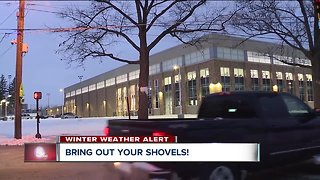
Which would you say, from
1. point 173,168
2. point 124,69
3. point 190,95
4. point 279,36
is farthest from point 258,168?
point 124,69

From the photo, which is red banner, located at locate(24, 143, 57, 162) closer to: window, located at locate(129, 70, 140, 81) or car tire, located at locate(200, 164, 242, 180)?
car tire, located at locate(200, 164, 242, 180)

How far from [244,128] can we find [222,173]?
68 cm

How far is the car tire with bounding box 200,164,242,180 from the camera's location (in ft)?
17.2

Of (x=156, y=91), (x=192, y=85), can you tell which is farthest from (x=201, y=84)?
(x=156, y=91)

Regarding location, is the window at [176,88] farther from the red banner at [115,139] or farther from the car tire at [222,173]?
the red banner at [115,139]

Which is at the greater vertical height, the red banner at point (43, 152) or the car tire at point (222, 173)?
the red banner at point (43, 152)

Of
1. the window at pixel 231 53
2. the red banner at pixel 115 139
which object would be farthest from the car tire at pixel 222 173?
the window at pixel 231 53

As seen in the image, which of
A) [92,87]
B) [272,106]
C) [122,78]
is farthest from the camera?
[122,78]

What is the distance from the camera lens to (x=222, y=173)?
18.1 ft

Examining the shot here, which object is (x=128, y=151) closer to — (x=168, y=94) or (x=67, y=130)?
(x=67, y=130)

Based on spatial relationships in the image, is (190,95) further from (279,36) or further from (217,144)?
(217,144)

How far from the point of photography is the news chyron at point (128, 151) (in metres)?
4.32

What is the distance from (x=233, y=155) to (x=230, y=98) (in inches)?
75.7

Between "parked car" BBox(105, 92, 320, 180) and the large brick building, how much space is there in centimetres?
1608
